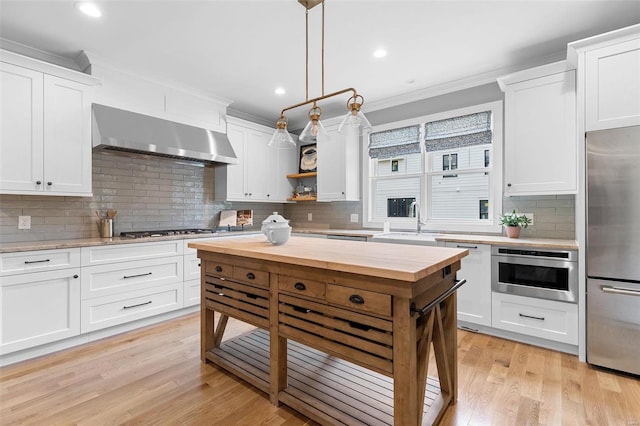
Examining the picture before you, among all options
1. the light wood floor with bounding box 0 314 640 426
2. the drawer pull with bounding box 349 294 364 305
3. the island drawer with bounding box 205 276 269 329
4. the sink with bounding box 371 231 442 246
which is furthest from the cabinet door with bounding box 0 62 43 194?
the sink with bounding box 371 231 442 246

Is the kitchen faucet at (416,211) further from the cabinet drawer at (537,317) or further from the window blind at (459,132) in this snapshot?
the cabinet drawer at (537,317)

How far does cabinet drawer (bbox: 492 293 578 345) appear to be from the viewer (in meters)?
2.62

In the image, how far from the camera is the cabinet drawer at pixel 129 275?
287cm

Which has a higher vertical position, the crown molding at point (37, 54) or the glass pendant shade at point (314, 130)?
the crown molding at point (37, 54)

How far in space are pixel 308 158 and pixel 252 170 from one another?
99 centimetres

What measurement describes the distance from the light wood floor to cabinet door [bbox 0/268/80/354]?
189mm

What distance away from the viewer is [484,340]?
2.94 metres

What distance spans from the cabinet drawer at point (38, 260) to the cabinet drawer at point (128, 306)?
0.40 meters

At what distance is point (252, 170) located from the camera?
4.63 meters

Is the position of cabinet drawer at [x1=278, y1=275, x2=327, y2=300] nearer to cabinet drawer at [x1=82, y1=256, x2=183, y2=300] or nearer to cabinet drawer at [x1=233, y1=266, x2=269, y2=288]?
cabinet drawer at [x1=233, y1=266, x2=269, y2=288]

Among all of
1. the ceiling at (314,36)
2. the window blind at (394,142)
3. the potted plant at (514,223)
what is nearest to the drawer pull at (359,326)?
the ceiling at (314,36)

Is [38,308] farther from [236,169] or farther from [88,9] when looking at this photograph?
[236,169]

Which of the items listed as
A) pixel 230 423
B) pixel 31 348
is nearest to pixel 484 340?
pixel 230 423

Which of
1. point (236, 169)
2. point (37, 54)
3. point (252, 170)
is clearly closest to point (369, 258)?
point (236, 169)
